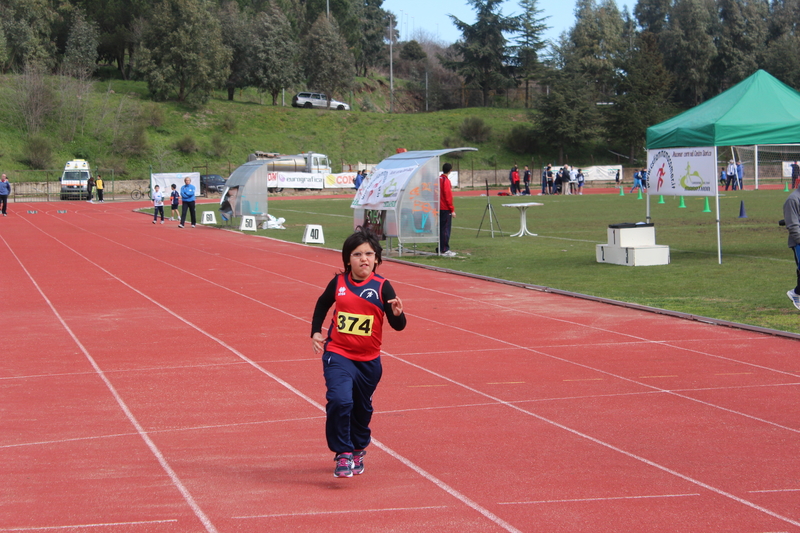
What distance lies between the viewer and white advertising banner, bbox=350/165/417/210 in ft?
62.3

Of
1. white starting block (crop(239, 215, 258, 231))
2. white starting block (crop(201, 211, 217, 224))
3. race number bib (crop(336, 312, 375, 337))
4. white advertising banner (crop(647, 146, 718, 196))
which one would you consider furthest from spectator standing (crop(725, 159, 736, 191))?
race number bib (crop(336, 312, 375, 337))

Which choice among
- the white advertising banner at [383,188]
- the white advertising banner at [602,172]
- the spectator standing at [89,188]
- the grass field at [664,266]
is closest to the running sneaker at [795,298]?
the grass field at [664,266]

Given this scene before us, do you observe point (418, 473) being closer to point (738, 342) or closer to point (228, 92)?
point (738, 342)

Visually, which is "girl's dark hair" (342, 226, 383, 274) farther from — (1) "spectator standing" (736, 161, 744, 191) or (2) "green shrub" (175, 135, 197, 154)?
(2) "green shrub" (175, 135, 197, 154)

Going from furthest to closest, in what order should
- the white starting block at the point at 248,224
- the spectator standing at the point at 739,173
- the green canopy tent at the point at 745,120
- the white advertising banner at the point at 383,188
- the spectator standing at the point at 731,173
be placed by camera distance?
the spectator standing at the point at 731,173 < the spectator standing at the point at 739,173 < the white starting block at the point at 248,224 < the white advertising banner at the point at 383,188 < the green canopy tent at the point at 745,120

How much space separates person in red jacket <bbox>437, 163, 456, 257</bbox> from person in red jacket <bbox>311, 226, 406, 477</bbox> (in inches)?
549

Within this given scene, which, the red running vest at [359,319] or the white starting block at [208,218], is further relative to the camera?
the white starting block at [208,218]

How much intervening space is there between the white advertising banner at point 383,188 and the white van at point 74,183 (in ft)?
129

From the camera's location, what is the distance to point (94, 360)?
8.92 m

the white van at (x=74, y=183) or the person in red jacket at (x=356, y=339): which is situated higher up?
the white van at (x=74, y=183)

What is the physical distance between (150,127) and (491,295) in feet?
214

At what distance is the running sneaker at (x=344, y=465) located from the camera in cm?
505

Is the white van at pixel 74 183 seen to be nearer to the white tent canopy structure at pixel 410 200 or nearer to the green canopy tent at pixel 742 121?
the white tent canopy structure at pixel 410 200

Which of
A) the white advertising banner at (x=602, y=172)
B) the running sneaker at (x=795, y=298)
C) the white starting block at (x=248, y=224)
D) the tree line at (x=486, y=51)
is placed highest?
the tree line at (x=486, y=51)
